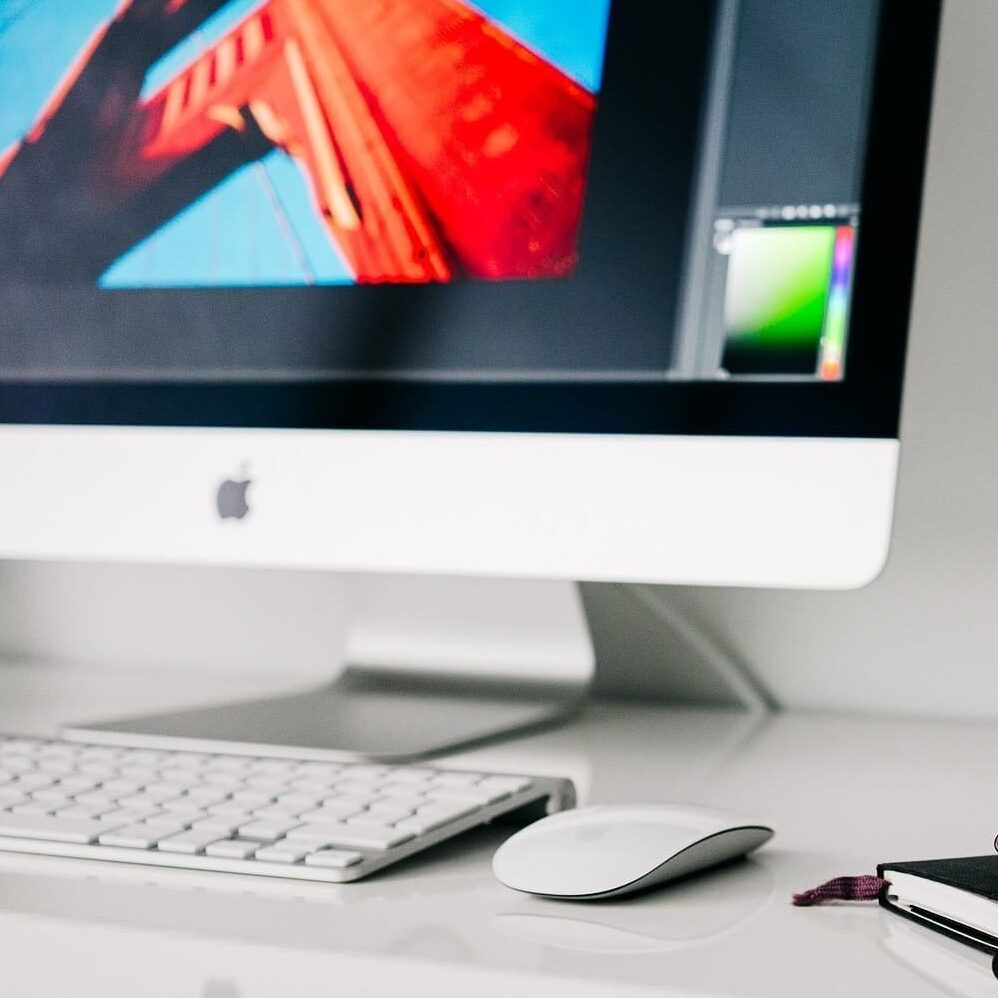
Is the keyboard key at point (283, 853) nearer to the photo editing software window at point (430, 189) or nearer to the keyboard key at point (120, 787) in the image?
the keyboard key at point (120, 787)

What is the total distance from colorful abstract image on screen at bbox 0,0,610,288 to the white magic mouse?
0.31 meters

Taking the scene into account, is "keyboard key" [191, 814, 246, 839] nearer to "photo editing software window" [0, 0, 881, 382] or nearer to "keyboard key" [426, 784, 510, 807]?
"keyboard key" [426, 784, 510, 807]

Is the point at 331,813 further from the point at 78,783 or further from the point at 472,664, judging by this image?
the point at 472,664

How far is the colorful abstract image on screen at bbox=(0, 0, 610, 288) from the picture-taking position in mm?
671

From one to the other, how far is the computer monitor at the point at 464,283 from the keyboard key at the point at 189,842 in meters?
0.24

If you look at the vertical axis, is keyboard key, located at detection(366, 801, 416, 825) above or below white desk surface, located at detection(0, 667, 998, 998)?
above

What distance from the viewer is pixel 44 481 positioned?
75cm

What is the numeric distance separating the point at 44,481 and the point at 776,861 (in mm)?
481

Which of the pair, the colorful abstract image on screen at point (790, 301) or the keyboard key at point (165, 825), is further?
the colorful abstract image on screen at point (790, 301)

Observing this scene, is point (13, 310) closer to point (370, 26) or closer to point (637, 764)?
point (370, 26)

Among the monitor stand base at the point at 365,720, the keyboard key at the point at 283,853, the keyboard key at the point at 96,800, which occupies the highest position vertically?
the keyboard key at the point at 283,853

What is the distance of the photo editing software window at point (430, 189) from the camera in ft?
2.05

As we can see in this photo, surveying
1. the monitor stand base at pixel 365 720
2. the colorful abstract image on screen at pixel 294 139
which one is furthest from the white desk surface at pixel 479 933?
the colorful abstract image on screen at pixel 294 139

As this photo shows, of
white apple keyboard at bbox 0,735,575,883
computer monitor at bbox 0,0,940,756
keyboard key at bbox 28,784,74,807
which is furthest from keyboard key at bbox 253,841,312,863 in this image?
computer monitor at bbox 0,0,940,756
